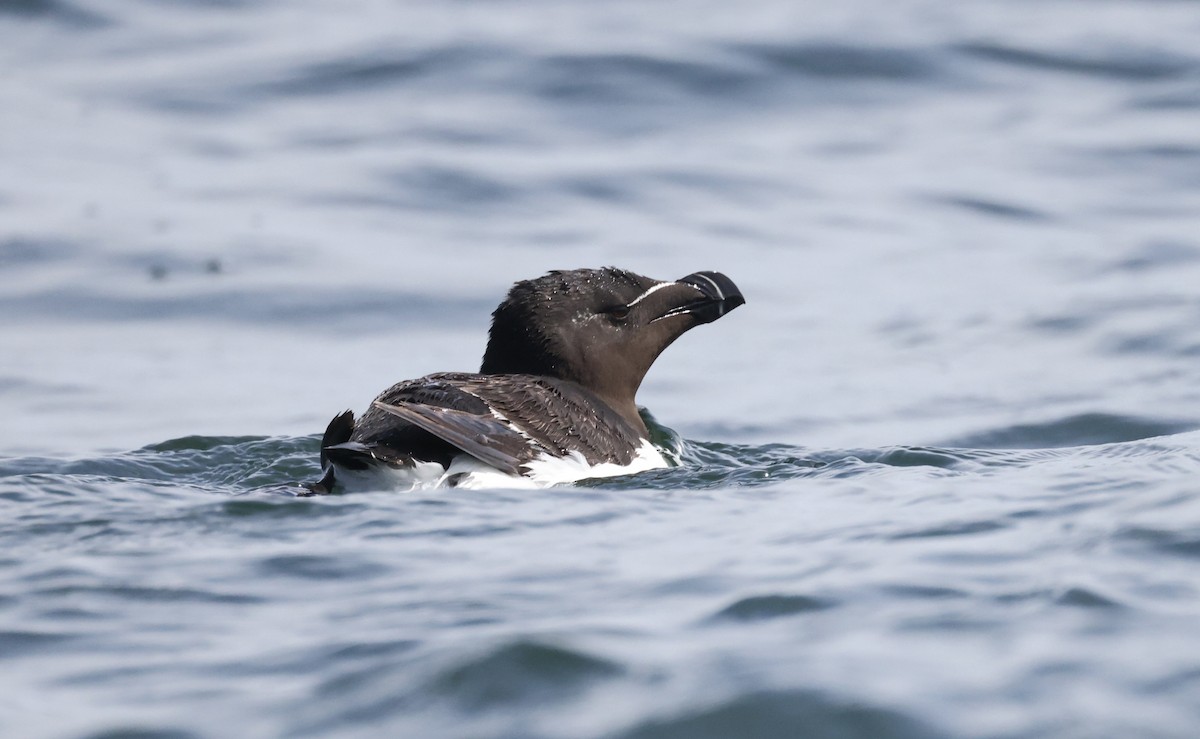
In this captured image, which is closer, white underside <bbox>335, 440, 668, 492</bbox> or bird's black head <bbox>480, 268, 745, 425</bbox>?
white underside <bbox>335, 440, 668, 492</bbox>

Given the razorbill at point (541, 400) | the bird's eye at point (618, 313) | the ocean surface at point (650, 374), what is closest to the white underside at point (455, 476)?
the razorbill at point (541, 400)

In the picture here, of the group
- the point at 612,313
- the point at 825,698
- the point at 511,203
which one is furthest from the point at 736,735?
the point at 511,203

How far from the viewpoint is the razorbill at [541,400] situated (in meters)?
6.06

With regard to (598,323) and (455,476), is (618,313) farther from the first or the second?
(455,476)

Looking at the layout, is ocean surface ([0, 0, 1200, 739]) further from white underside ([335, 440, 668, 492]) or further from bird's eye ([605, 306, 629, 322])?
bird's eye ([605, 306, 629, 322])

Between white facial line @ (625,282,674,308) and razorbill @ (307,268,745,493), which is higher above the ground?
white facial line @ (625,282,674,308)

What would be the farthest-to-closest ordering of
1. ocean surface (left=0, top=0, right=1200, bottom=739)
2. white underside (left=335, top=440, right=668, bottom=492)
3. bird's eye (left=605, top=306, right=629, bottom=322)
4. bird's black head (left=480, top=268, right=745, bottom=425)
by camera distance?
bird's eye (left=605, top=306, right=629, bottom=322), bird's black head (left=480, top=268, right=745, bottom=425), white underside (left=335, top=440, right=668, bottom=492), ocean surface (left=0, top=0, right=1200, bottom=739)

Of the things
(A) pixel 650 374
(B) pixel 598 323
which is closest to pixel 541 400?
(B) pixel 598 323

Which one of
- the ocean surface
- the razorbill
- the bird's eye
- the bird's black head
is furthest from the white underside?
the bird's eye

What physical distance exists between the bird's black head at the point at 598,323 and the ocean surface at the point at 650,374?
0.67 m

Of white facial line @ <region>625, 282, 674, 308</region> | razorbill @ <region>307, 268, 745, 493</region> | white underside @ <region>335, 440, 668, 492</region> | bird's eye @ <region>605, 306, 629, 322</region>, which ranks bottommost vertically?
white underside @ <region>335, 440, 668, 492</region>

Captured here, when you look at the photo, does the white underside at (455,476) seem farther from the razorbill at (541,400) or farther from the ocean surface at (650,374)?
the ocean surface at (650,374)

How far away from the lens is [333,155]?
13.6m

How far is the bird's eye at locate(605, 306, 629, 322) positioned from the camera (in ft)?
23.7
